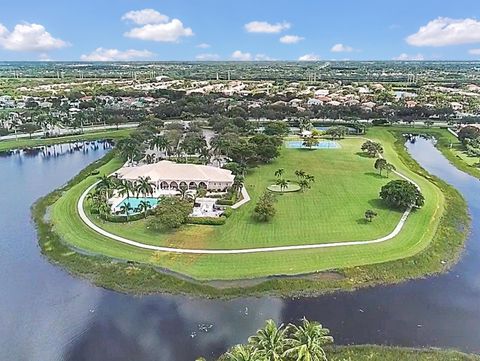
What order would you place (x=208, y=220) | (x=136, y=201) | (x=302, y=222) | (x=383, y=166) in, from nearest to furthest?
1. (x=208, y=220)
2. (x=302, y=222)
3. (x=136, y=201)
4. (x=383, y=166)

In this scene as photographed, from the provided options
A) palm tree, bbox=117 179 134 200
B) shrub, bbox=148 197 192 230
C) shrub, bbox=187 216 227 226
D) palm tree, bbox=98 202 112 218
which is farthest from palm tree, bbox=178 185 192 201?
palm tree, bbox=98 202 112 218

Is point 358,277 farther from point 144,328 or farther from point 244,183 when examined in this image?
point 244,183

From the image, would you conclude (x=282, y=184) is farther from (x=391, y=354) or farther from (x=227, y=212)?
(x=391, y=354)

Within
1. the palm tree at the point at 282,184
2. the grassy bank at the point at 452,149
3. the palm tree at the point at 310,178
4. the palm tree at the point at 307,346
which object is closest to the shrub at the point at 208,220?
the palm tree at the point at 282,184

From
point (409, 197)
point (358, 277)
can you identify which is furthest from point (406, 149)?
point (358, 277)

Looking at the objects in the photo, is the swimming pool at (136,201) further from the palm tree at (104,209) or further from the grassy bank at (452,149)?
the grassy bank at (452,149)

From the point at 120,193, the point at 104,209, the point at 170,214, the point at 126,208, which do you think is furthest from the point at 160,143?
the point at 170,214
